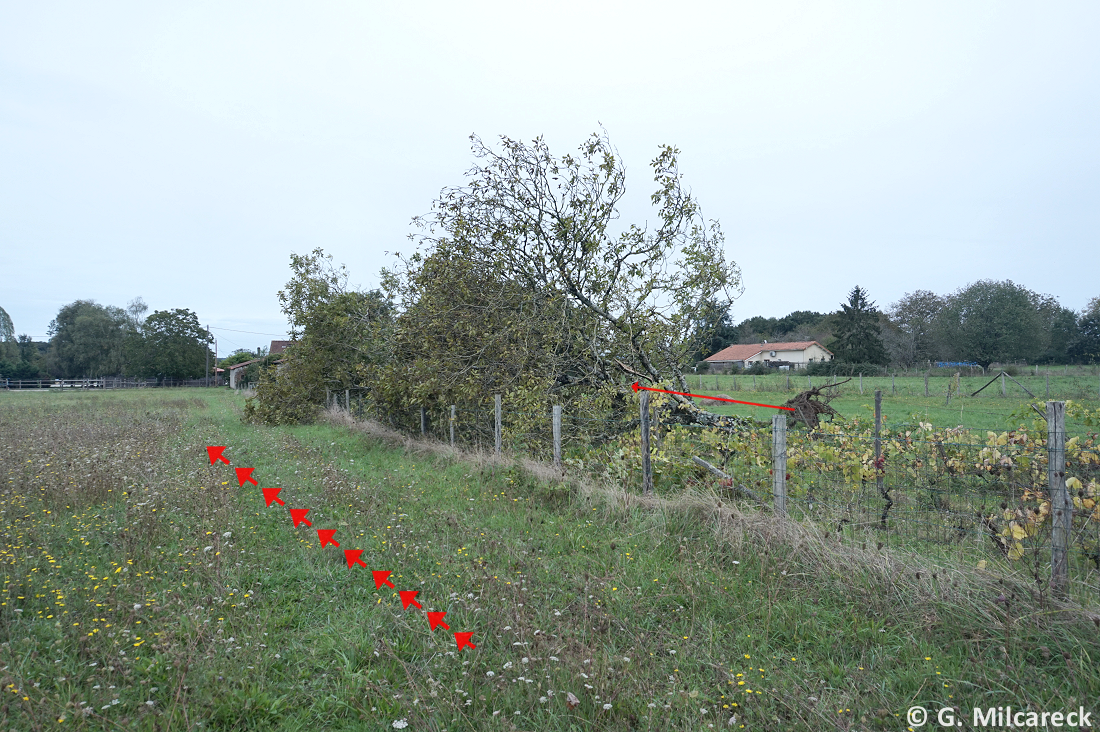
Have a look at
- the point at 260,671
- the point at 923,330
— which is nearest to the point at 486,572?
the point at 260,671

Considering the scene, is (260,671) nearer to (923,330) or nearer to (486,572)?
(486,572)

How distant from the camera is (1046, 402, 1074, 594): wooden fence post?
3652 millimetres

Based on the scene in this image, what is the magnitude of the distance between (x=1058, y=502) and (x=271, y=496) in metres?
7.64

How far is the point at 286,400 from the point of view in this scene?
63.4 ft

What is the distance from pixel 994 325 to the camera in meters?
56.4

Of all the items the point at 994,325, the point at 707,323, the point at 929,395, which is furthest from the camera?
the point at 994,325

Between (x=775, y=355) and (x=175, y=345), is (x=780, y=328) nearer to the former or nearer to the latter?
(x=775, y=355)

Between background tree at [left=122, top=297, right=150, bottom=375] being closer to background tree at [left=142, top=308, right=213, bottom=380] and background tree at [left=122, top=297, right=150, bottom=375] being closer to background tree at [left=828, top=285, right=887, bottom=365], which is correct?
background tree at [left=142, top=308, right=213, bottom=380]

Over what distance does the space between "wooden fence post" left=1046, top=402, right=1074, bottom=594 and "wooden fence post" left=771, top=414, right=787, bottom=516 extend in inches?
74.4

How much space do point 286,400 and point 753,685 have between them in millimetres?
18827

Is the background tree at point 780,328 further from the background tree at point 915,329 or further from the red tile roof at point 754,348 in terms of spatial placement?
the background tree at point 915,329

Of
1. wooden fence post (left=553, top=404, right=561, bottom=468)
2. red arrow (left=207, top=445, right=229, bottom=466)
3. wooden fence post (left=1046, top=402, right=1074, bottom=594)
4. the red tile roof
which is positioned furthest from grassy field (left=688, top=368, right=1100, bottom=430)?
the red tile roof

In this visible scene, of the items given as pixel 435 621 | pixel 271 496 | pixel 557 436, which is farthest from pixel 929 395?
pixel 435 621

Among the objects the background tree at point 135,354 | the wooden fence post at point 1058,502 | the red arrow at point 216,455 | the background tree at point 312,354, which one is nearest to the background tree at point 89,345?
the background tree at point 135,354
